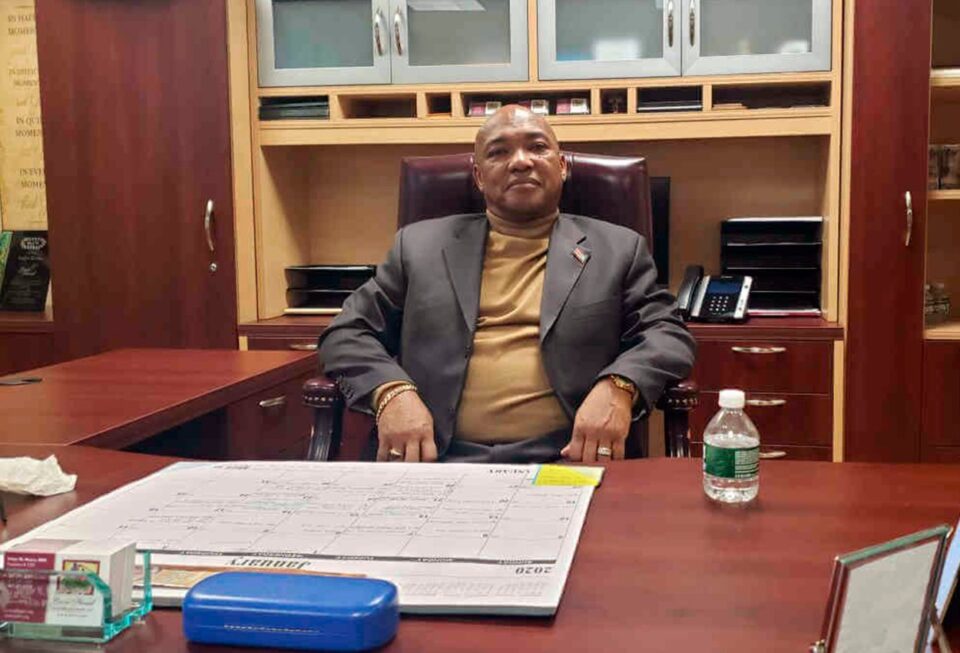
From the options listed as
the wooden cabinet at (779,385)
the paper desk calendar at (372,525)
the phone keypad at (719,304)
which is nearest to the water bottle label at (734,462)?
the paper desk calendar at (372,525)

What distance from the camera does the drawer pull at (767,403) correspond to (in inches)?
113

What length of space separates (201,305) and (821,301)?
79.7 inches

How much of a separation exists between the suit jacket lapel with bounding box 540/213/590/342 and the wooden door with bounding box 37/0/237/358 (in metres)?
1.47

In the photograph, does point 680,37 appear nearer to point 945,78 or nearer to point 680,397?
point 945,78

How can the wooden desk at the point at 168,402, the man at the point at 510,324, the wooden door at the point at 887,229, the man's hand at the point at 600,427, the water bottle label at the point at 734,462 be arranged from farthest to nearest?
the wooden door at the point at 887,229, the man at the point at 510,324, the man's hand at the point at 600,427, the wooden desk at the point at 168,402, the water bottle label at the point at 734,462

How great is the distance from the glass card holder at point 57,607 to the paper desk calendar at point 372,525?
7 cm

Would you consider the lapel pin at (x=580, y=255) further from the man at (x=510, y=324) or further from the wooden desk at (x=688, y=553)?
the wooden desk at (x=688, y=553)

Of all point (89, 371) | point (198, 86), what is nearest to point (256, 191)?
point (198, 86)

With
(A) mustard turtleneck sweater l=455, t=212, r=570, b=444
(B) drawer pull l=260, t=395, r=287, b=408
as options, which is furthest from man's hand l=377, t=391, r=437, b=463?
(B) drawer pull l=260, t=395, r=287, b=408

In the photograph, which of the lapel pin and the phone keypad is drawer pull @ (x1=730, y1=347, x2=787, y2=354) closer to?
the phone keypad

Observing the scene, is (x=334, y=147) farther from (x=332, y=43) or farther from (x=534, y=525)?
(x=534, y=525)

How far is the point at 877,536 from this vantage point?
3.14ft

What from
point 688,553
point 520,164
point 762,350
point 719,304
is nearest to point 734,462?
point 688,553

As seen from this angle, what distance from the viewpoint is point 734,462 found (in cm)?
105
